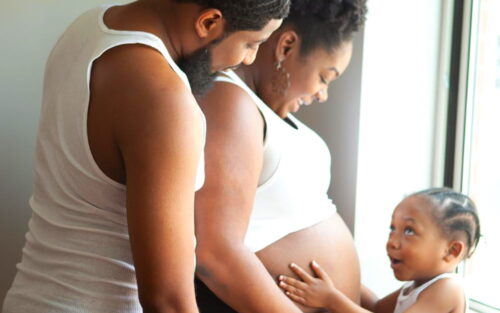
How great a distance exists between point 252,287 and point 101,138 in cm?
48

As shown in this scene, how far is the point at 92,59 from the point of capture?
0.92m

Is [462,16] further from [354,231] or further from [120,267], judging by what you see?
[120,267]

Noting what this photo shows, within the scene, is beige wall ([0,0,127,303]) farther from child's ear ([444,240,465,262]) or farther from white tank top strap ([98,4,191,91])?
child's ear ([444,240,465,262])

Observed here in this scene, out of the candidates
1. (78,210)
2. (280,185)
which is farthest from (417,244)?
(78,210)

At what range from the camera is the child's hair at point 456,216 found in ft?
5.26

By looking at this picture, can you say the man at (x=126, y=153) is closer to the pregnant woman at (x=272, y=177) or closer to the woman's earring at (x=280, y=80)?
the pregnant woman at (x=272, y=177)

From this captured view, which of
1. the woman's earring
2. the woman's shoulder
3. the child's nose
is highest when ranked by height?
the woman's earring

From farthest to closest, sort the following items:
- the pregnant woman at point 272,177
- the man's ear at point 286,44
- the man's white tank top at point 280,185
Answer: the man's ear at point 286,44
the man's white tank top at point 280,185
the pregnant woman at point 272,177

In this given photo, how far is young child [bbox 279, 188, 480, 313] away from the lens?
157 cm

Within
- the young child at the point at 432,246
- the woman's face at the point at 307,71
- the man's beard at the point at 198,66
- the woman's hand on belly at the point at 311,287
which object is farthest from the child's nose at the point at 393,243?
the man's beard at the point at 198,66

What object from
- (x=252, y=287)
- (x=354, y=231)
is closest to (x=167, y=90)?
(x=252, y=287)

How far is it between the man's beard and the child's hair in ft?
2.47

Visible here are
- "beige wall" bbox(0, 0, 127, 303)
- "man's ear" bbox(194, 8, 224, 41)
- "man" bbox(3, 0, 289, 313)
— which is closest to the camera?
"man" bbox(3, 0, 289, 313)

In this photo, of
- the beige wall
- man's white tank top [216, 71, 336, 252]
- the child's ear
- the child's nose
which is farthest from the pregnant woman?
the beige wall
